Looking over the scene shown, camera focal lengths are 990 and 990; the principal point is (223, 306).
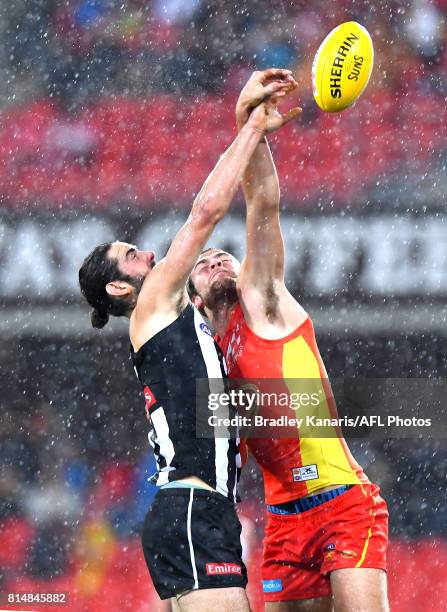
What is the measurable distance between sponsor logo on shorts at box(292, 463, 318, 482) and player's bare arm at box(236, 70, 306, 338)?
628mm

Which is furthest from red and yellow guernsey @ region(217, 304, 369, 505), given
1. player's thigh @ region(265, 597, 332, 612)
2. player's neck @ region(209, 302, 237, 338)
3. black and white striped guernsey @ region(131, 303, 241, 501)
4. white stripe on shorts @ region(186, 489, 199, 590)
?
white stripe on shorts @ region(186, 489, 199, 590)

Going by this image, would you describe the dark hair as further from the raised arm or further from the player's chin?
the player's chin

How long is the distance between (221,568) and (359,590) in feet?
2.27

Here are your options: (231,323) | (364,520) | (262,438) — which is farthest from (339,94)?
(364,520)

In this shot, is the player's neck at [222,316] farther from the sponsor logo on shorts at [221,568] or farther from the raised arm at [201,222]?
the sponsor logo on shorts at [221,568]

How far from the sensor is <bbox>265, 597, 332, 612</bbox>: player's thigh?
4.59 meters

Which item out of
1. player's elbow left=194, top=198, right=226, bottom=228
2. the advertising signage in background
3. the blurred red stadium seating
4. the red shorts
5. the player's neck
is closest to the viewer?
player's elbow left=194, top=198, right=226, bottom=228

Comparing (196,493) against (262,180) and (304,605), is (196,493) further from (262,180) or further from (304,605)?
(262,180)

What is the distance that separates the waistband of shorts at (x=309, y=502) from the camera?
4539mm

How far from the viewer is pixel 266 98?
14.1ft

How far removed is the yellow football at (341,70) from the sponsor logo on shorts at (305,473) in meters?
1.69

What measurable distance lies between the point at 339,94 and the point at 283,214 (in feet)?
12.9

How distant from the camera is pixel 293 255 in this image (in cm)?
855

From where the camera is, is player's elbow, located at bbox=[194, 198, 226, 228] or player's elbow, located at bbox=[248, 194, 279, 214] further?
player's elbow, located at bbox=[248, 194, 279, 214]
